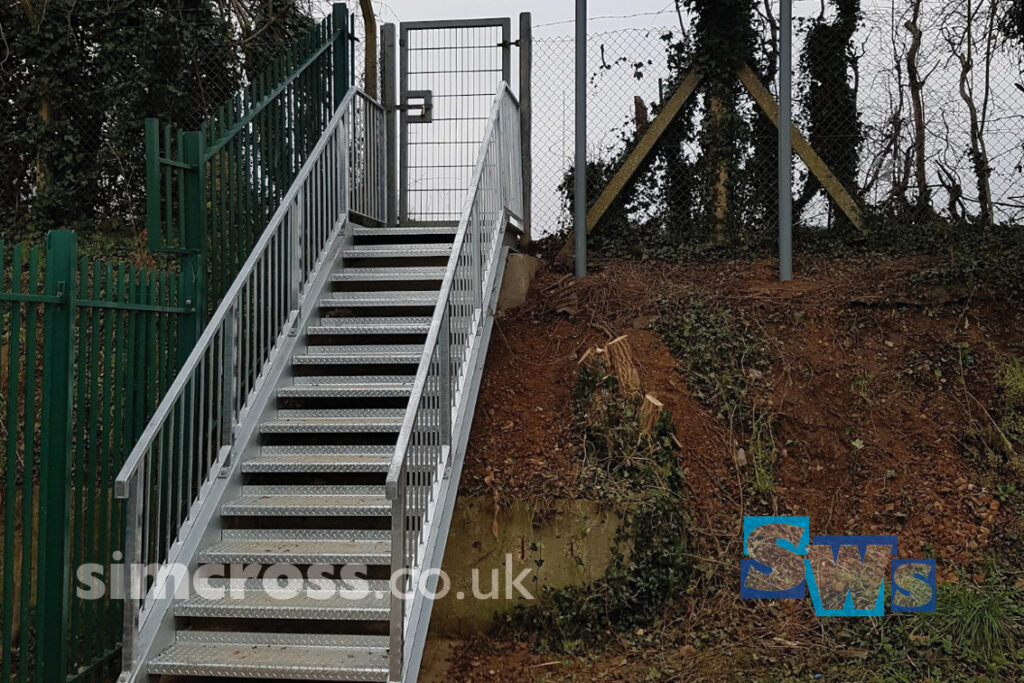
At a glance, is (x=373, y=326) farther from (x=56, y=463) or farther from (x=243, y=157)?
(x=56, y=463)

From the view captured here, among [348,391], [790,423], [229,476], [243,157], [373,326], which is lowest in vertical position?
[229,476]

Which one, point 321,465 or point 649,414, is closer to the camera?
point 321,465

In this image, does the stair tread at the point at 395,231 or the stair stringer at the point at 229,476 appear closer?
the stair stringer at the point at 229,476

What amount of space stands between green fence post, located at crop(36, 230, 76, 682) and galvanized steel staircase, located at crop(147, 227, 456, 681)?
1.58 feet

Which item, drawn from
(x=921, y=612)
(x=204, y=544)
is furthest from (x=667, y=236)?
(x=204, y=544)

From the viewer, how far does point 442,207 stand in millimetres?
8172

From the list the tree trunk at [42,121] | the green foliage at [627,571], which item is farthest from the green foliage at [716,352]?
the tree trunk at [42,121]

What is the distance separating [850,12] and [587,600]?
244 inches

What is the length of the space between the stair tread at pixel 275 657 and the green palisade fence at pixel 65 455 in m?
0.37

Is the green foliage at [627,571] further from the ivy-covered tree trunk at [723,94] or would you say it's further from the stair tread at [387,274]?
the ivy-covered tree trunk at [723,94]

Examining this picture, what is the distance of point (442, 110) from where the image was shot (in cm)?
823

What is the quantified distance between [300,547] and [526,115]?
491 cm

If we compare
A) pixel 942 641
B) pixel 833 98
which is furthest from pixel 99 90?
pixel 942 641

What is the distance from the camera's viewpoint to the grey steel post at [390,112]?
26.8ft
